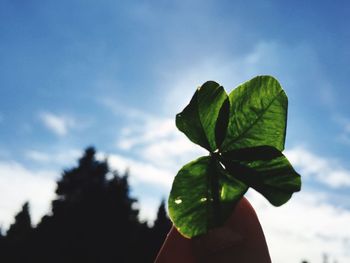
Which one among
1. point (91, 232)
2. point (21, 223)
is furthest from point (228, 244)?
point (21, 223)

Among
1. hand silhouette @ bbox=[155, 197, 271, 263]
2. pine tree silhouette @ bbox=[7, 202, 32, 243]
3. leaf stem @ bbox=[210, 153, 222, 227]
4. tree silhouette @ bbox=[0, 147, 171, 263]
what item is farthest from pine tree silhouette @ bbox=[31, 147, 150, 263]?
leaf stem @ bbox=[210, 153, 222, 227]

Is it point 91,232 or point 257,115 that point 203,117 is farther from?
point 91,232

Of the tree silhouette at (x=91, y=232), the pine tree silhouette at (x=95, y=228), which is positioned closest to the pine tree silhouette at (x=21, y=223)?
the tree silhouette at (x=91, y=232)

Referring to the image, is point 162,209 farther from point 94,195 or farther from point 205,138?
point 205,138

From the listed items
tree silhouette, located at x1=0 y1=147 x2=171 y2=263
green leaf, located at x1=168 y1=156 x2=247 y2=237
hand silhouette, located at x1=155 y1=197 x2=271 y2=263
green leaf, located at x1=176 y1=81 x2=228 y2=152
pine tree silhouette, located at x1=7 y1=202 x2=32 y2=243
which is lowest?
hand silhouette, located at x1=155 y1=197 x2=271 y2=263

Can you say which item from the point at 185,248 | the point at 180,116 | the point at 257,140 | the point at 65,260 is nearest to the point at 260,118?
the point at 257,140

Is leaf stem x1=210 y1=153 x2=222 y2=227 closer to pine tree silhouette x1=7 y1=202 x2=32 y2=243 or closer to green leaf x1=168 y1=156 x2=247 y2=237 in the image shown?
green leaf x1=168 y1=156 x2=247 y2=237

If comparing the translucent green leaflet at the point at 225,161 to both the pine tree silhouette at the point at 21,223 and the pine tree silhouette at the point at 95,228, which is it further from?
the pine tree silhouette at the point at 21,223
